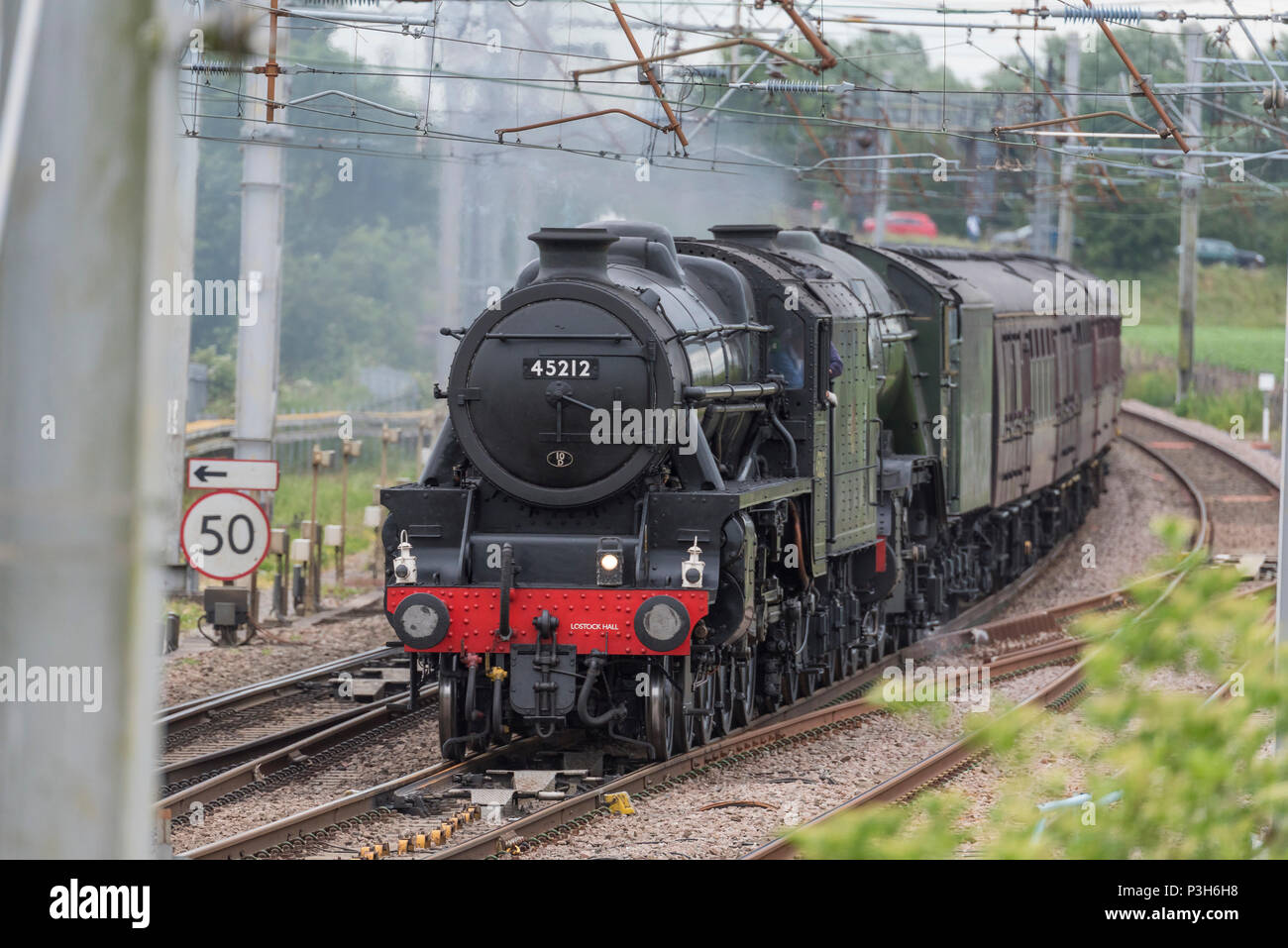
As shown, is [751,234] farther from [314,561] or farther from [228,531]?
[314,561]

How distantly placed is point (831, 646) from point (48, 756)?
429 inches

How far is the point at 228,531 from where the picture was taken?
12.8 metres

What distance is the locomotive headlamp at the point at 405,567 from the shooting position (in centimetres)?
1014

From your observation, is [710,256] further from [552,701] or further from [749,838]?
[749,838]

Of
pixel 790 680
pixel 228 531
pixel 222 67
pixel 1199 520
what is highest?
pixel 222 67

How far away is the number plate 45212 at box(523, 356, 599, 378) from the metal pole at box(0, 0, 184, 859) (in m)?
7.35

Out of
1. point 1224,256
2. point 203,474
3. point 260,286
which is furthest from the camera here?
point 1224,256

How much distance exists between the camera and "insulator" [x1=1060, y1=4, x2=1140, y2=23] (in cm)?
1264

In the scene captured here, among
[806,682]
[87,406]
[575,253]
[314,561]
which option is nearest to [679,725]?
[806,682]

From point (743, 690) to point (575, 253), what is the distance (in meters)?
3.45

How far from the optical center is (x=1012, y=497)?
18.9m

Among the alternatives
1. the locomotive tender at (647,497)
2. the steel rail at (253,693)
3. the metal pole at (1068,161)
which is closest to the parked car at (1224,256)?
the metal pole at (1068,161)

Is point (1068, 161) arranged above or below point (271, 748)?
above
